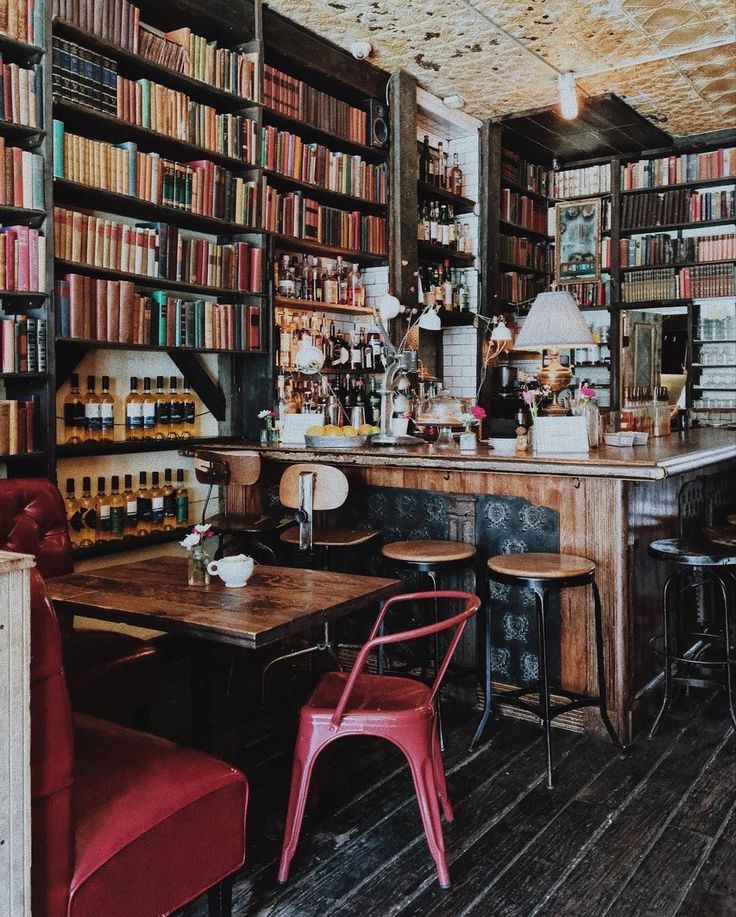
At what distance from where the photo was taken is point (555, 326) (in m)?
4.03

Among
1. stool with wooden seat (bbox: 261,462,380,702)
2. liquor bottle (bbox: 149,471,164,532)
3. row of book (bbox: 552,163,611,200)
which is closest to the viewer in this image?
stool with wooden seat (bbox: 261,462,380,702)

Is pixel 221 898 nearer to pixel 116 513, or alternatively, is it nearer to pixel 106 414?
pixel 116 513

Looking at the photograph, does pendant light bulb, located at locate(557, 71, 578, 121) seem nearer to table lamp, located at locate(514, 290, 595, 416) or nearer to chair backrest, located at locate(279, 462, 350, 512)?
table lamp, located at locate(514, 290, 595, 416)

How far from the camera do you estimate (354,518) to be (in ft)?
13.3

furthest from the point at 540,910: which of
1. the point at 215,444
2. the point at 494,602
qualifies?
the point at 215,444

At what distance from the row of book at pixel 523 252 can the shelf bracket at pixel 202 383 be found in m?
3.29

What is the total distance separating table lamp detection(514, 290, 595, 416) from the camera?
4012mm

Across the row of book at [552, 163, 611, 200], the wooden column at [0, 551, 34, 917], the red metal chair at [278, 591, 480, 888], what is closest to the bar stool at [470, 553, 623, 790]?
the red metal chair at [278, 591, 480, 888]

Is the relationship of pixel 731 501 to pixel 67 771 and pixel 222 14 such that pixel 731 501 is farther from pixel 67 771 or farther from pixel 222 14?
pixel 67 771

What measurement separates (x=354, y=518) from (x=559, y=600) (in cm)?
109

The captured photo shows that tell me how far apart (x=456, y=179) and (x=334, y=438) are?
A: 3.44 metres

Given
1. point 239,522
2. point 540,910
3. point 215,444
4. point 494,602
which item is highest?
point 215,444

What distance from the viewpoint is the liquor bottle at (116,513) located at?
161 inches

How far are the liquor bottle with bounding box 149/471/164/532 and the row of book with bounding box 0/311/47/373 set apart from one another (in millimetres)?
1020
